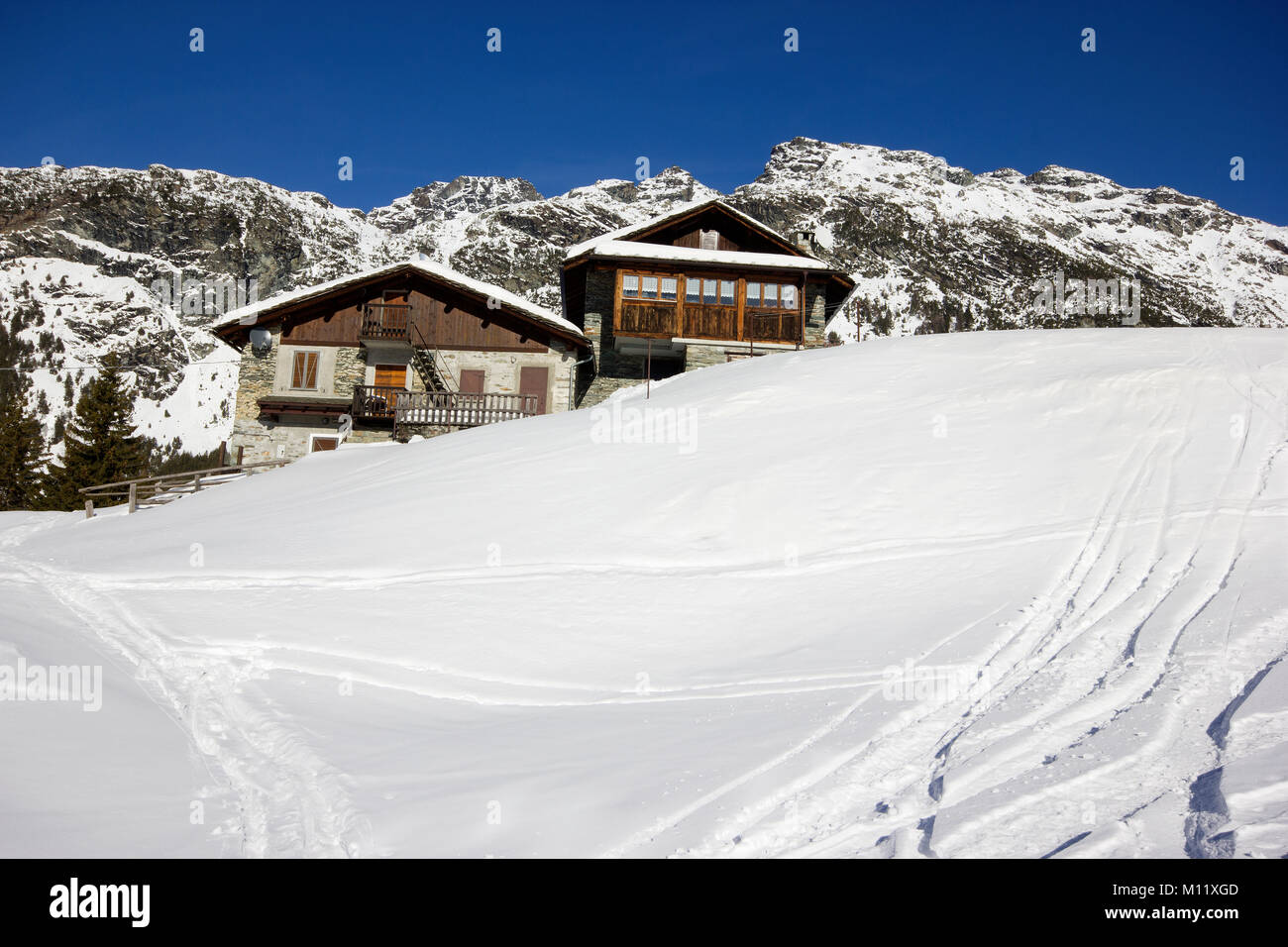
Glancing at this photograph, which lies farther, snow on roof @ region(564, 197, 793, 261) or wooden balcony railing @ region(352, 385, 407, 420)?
snow on roof @ region(564, 197, 793, 261)

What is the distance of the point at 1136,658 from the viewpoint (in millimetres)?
6258

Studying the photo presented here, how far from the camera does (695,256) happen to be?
101 ft

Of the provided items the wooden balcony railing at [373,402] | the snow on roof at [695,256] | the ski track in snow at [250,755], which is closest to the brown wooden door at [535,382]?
the wooden balcony railing at [373,402]

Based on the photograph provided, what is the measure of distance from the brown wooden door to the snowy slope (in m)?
11.5

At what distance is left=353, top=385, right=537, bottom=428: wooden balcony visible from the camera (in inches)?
1019

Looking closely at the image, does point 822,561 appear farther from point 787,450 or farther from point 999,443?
point 999,443

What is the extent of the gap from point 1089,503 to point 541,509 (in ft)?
26.3

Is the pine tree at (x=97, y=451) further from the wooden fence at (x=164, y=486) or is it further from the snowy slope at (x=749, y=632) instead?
the snowy slope at (x=749, y=632)

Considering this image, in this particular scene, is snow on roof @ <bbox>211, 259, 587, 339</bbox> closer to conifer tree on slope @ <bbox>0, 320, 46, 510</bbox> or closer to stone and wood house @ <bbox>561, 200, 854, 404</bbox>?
stone and wood house @ <bbox>561, 200, 854, 404</bbox>

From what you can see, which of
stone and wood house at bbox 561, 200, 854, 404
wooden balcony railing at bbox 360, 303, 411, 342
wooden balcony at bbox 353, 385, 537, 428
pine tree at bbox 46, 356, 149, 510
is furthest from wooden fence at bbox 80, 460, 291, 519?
pine tree at bbox 46, 356, 149, 510

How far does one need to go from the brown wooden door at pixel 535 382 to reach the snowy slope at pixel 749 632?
11510 mm

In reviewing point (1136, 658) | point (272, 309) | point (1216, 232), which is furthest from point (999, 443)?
point (1216, 232)

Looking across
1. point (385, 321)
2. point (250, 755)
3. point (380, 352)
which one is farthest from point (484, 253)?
point (250, 755)

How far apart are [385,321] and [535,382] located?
593cm
